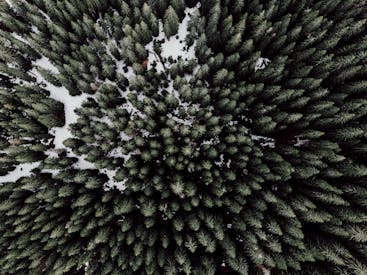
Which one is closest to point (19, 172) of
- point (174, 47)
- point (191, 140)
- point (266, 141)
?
point (191, 140)

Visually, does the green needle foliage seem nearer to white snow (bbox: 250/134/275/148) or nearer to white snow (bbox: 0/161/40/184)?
white snow (bbox: 250/134/275/148)

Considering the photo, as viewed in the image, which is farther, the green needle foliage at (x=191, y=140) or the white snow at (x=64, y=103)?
the white snow at (x=64, y=103)

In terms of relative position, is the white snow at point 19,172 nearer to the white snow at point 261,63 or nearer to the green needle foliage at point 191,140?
the green needle foliage at point 191,140

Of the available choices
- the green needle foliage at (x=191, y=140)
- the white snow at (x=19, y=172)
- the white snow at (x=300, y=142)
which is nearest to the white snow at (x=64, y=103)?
the green needle foliage at (x=191, y=140)

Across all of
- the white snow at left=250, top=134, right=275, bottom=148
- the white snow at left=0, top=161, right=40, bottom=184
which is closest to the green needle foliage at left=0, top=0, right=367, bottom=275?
the white snow at left=250, top=134, right=275, bottom=148

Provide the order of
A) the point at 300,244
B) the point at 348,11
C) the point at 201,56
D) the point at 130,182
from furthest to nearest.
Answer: the point at 348,11 → the point at 201,56 → the point at 130,182 → the point at 300,244

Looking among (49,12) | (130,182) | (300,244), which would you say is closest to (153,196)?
(130,182)

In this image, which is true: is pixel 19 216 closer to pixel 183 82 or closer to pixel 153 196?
pixel 153 196
